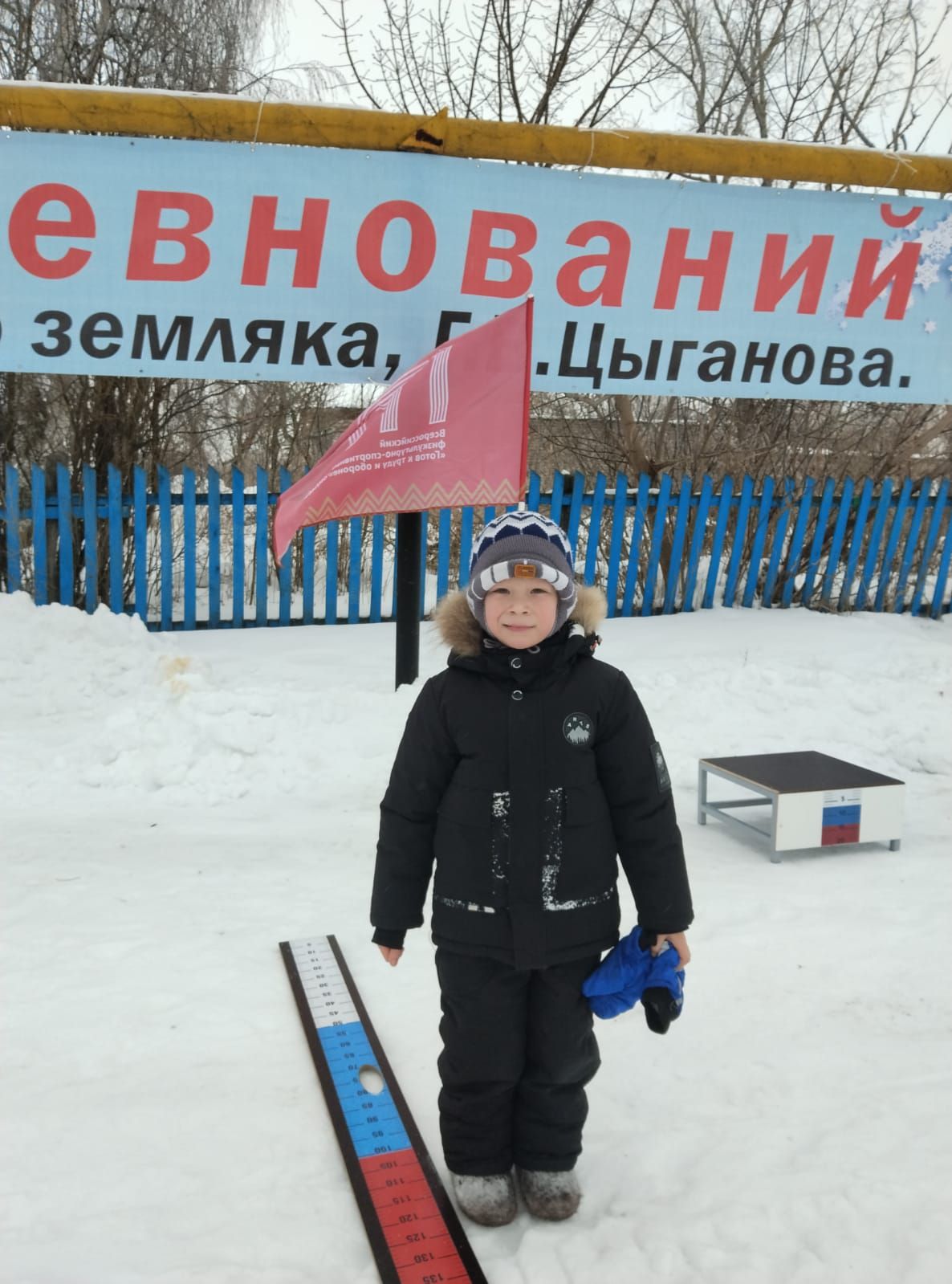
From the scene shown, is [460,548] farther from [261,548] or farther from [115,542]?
[115,542]

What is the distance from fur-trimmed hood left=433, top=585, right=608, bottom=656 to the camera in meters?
2.34

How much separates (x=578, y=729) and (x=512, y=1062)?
821mm

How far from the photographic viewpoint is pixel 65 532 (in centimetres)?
728

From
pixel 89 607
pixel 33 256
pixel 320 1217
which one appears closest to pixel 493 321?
pixel 33 256

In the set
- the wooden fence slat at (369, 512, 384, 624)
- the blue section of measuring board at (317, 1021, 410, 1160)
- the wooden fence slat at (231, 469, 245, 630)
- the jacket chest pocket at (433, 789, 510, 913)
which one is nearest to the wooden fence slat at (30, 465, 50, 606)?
the wooden fence slat at (231, 469, 245, 630)

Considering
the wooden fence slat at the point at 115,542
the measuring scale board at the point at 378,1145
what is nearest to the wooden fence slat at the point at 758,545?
the wooden fence slat at the point at 115,542

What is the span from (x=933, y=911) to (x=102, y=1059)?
322 centimetres

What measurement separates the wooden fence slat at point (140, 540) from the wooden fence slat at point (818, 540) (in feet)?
19.3

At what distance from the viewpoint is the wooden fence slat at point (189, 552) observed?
744cm

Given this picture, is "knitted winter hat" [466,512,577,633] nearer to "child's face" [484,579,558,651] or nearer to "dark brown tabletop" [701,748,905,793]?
"child's face" [484,579,558,651]

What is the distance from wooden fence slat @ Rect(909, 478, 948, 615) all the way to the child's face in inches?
318

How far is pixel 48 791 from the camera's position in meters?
4.91

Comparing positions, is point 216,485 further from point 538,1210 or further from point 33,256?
point 538,1210

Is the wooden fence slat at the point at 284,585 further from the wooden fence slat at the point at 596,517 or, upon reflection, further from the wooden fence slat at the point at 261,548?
the wooden fence slat at the point at 596,517
